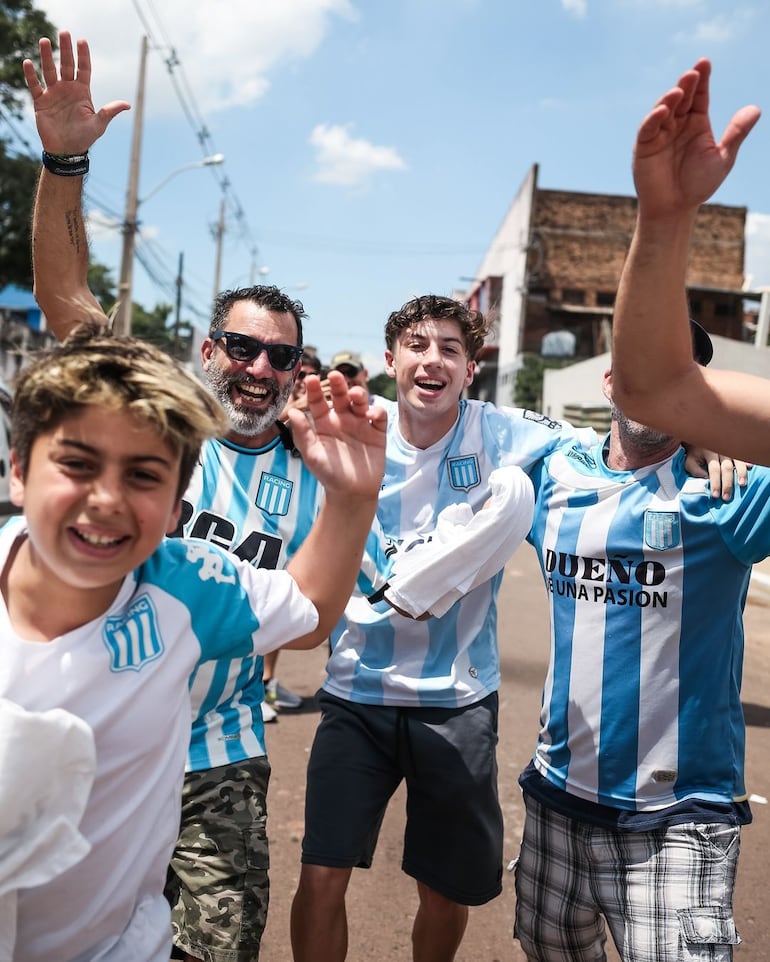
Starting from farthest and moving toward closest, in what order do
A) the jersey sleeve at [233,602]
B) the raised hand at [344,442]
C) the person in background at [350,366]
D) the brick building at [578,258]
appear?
the brick building at [578,258], the person in background at [350,366], the raised hand at [344,442], the jersey sleeve at [233,602]

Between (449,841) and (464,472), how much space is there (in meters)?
1.39

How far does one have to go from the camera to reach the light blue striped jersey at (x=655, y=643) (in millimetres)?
2615

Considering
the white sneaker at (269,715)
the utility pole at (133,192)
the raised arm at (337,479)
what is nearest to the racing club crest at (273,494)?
the raised arm at (337,479)

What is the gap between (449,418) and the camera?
369 centimetres

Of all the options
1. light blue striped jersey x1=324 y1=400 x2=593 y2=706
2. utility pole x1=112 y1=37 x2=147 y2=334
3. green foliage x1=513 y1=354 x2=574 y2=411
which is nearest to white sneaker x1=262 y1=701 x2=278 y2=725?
light blue striped jersey x1=324 y1=400 x2=593 y2=706

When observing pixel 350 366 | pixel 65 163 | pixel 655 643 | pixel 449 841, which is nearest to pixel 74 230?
pixel 65 163

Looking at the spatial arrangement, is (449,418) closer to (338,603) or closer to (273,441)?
(273,441)

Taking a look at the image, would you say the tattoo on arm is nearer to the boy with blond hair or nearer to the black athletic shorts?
the boy with blond hair

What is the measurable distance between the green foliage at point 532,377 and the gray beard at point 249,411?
30.2 metres

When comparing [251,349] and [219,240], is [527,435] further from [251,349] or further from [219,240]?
[219,240]

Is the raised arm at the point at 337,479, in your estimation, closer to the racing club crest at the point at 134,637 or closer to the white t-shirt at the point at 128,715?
the white t-shirt at the point at 128,715

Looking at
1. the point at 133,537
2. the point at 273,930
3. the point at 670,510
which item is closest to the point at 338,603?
the point at 133,537

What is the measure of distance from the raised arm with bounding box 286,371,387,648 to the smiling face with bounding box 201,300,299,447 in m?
1.08

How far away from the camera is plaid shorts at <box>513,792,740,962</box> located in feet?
7.93
